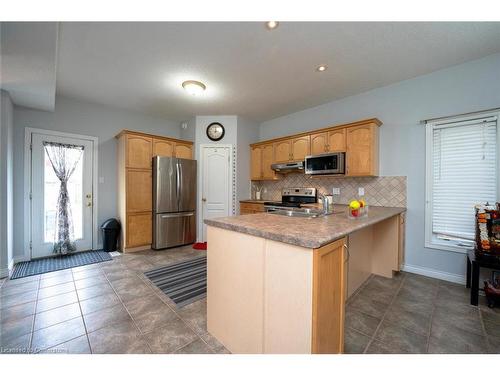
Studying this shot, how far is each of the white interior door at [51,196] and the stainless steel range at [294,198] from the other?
3.26 metres

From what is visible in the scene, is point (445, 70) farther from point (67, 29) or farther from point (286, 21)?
point (67, 29)

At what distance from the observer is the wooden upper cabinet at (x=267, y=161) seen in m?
4.23

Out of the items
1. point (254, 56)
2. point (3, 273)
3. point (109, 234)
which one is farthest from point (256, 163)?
point (3, 273)

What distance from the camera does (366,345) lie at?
1513 millimetres

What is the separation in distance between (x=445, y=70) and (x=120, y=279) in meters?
4.83

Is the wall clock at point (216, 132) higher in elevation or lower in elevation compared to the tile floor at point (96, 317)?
higher

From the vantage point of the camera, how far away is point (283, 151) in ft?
13.2

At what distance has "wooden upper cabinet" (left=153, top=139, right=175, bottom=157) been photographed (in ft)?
12.9

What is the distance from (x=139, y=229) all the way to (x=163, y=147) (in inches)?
62.9

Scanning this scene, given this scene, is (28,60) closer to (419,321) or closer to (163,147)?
(163,147)

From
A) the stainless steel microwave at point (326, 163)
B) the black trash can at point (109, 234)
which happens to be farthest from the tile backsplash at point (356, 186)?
the black trash can at point (109, 234)

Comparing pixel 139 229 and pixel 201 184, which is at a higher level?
pixel 201 184

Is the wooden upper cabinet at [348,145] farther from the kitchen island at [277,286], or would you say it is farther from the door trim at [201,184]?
the kitchen island at [277,286]

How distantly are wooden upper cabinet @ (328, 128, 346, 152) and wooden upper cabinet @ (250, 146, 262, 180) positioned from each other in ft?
5.12
